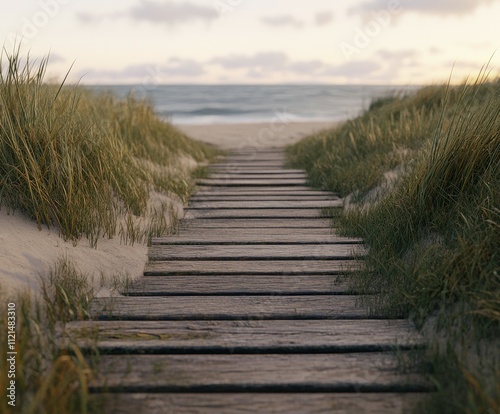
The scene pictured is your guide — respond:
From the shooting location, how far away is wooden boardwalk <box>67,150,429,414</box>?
1927mm

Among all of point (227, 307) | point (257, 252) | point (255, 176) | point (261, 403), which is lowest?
point (261, 403)

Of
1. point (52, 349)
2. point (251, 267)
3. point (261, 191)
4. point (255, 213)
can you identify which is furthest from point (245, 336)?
point (261, 191)

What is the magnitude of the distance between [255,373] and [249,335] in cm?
30

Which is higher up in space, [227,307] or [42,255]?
[42,255]

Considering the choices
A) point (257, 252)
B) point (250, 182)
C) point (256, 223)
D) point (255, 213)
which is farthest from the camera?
point (250, 182)

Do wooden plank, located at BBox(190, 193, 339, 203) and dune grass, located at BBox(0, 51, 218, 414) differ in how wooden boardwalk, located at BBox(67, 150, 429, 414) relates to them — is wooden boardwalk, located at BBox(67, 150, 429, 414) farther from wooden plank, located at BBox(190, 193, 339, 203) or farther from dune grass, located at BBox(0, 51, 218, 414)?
wooden plank, located at BBox(190, 193, 339, 203)

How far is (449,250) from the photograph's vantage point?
2.59 meters

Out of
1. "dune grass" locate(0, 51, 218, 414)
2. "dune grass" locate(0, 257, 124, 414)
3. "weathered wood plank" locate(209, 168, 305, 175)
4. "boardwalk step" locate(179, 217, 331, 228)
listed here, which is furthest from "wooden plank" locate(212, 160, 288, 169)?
"dune grass" locate(0, 257, 124, 414)

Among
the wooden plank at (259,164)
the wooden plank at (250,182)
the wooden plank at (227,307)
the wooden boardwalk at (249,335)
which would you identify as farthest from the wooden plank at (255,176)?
the wooden plank at (227,307)

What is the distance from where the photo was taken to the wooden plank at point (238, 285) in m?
2.88

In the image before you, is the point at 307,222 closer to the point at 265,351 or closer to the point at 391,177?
Result: the point at 391,177

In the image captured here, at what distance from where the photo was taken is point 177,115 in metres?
24.0

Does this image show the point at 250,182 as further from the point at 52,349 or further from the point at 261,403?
the point at 261,403

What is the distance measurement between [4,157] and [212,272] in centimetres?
137
